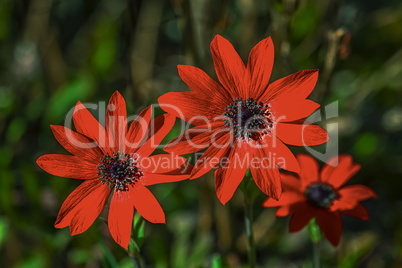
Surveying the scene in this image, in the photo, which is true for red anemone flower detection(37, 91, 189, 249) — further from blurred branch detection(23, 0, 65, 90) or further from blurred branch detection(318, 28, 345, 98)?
blurred branch detection(23, 0, 65, 90)

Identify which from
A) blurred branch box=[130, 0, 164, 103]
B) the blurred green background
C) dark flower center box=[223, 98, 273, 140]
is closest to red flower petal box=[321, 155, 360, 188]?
dark flower center box=[223, 98, 273, 140]

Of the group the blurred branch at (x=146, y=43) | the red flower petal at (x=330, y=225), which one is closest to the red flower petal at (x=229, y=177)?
the red flower petal at (x=330, y=225)

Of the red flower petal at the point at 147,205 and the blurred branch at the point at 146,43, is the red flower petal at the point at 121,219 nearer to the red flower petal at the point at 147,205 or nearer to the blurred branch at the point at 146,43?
the red flower petal at the point at 147,205

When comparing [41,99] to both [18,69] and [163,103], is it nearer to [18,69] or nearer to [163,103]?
[18,69]

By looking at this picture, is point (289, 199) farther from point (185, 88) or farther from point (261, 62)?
point (185, 88)

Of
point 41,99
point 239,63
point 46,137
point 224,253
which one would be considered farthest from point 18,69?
point 239,63

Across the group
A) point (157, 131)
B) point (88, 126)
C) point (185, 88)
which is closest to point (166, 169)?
point (157, 131)
